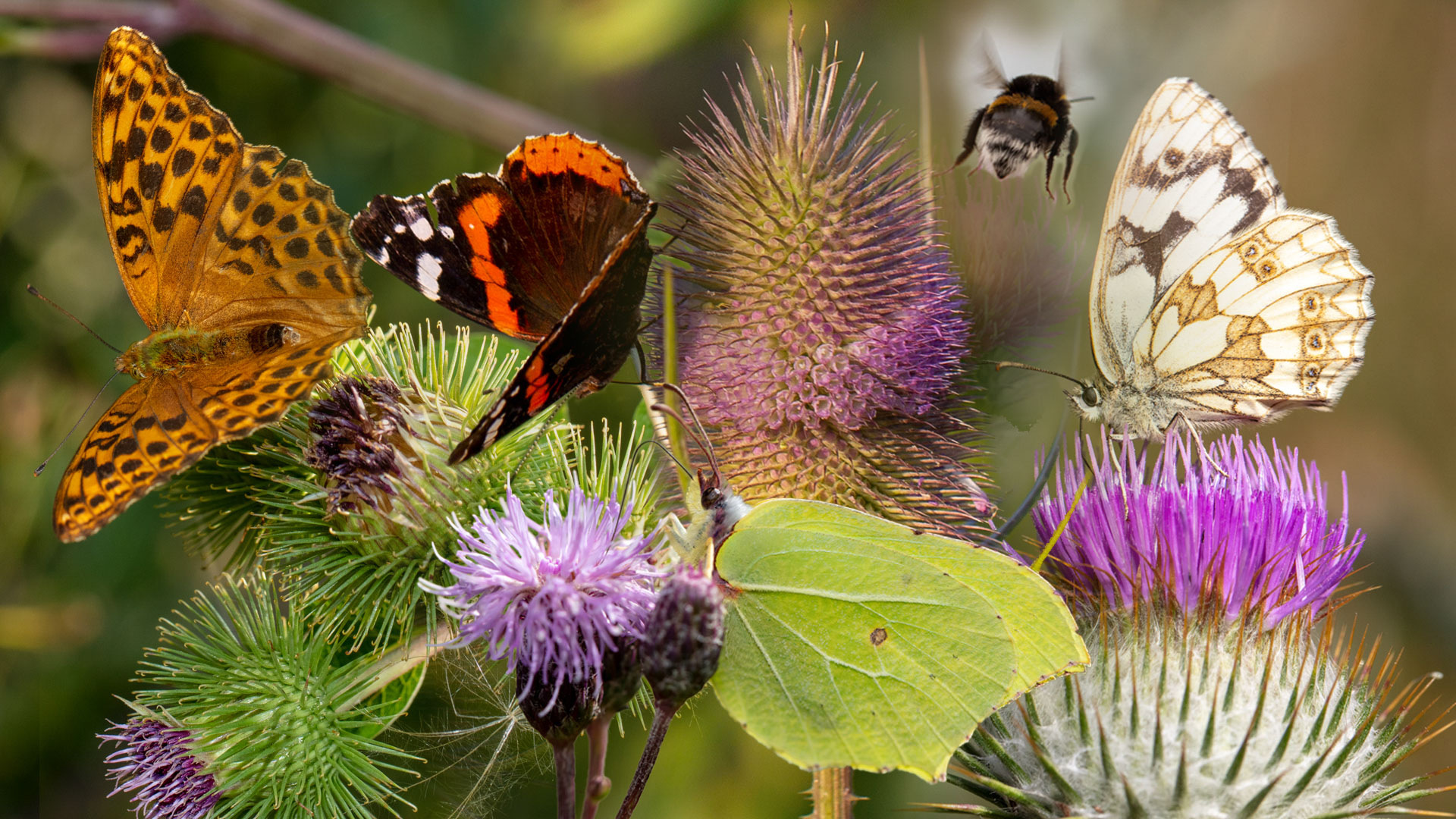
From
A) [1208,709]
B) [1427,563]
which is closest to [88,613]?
[1208,709]

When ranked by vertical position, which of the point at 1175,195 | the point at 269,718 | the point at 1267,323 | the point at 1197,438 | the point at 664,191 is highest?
the point at 1175,195

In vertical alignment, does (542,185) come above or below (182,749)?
above

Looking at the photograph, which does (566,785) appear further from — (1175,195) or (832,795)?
(1175,195)

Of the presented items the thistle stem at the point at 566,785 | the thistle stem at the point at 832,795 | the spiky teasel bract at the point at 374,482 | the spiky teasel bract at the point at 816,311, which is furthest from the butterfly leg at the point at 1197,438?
the thistle stem at the point at 566,785

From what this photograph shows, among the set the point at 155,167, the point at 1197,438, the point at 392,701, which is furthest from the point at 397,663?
the point at 1197,438

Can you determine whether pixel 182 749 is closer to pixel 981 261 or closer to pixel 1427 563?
pixel 981 261

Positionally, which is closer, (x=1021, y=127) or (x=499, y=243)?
(x=499, y=243)
